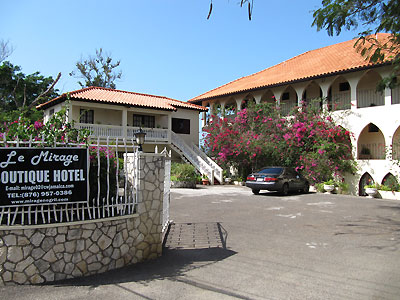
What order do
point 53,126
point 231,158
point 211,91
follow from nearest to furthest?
point 53,126
point 231,158
point 211,91

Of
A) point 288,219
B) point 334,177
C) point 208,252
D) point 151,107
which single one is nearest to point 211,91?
point 151,107

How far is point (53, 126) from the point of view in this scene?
5.57 metres

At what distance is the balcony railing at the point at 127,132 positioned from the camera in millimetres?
22705

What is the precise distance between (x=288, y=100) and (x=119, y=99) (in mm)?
12740

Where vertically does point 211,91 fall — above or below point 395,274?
above

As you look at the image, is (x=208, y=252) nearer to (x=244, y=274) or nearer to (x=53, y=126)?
(x=244, y=274)

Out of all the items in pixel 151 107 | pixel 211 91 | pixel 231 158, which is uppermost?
pixel 211 91

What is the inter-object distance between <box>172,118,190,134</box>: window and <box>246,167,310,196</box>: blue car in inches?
528

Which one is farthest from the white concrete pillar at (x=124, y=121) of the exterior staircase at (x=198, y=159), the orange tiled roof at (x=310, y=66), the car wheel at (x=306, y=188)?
the car wheel at (x=306, y=188)

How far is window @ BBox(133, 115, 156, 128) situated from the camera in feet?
86.8

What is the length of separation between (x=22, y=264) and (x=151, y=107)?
2124 cm

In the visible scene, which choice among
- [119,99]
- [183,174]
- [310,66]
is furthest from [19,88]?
[310,66]

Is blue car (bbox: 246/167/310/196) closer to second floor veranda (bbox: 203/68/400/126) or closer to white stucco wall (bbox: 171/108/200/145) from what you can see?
second floor veranda (bbox: 203/68/400/126)

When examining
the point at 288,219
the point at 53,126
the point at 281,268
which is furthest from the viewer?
the point at 288,219
